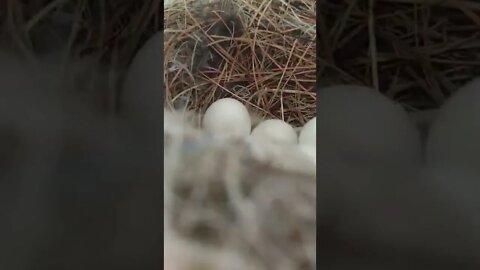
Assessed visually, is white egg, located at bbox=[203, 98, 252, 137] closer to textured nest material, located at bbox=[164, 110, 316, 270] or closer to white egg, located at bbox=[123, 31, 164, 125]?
textured nest material, located at bbox=[164, 110, 316, 270]

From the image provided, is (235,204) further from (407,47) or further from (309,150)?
(407,47)

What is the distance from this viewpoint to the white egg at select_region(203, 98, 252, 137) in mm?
1166

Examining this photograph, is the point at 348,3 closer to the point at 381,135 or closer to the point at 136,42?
the point at 381,135

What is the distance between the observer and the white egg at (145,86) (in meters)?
1.06

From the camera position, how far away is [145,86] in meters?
1.06

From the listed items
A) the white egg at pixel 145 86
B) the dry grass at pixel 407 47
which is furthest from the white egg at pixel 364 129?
the white egg at pixel 145 86

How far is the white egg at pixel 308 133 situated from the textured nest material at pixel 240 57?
0.01 metres

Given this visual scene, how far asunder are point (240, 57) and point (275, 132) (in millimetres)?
151

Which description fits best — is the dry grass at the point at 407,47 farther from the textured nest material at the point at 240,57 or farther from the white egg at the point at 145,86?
the white egg at the point at 145,86

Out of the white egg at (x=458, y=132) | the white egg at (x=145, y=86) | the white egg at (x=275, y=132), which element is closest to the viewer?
the white egg at (x=458, y=132)

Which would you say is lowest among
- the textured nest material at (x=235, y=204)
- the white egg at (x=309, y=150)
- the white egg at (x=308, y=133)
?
the textured nest material at (x=235, y=204)

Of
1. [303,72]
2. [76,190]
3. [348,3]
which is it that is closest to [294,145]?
[303,72]

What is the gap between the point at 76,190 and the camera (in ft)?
3.41

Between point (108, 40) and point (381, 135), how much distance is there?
464 mm
